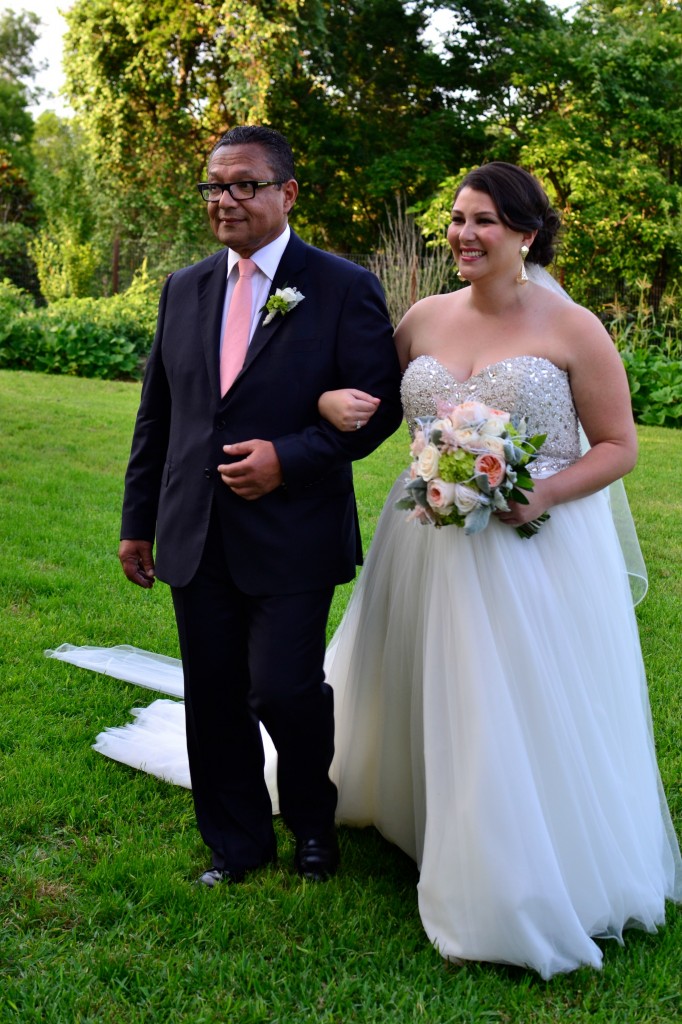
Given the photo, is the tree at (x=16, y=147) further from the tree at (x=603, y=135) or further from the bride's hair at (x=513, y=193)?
the bride's hair at (x=513, y=193)

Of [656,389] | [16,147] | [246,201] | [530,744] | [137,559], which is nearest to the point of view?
[530,744]

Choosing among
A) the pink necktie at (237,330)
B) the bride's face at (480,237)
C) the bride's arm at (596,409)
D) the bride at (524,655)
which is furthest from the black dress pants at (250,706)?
the bride's face at (480,237)

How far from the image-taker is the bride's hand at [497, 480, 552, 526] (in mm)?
3037

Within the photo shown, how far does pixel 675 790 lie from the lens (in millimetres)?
4059

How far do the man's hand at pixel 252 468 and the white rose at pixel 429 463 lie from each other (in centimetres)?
43

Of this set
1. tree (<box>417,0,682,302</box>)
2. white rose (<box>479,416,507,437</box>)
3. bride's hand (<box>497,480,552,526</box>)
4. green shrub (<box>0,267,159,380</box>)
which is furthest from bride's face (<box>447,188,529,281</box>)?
tree (<box>417,0,682,302</box>)

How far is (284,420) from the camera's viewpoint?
125 inches

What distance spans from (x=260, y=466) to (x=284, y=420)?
203 millimetres

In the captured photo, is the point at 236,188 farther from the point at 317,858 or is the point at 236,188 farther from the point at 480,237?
the point at 317,858

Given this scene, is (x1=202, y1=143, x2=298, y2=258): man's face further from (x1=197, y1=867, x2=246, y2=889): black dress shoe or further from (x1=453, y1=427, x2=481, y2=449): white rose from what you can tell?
(x1=197, y1=867, x2=246, y2=889): black dress shoe

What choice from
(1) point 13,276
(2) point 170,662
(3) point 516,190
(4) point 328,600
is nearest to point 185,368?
(4) point 328,600

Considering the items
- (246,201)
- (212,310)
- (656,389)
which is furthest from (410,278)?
(246,201)

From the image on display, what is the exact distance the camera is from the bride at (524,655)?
9.56ft

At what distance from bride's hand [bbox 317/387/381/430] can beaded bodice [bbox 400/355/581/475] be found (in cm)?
23
